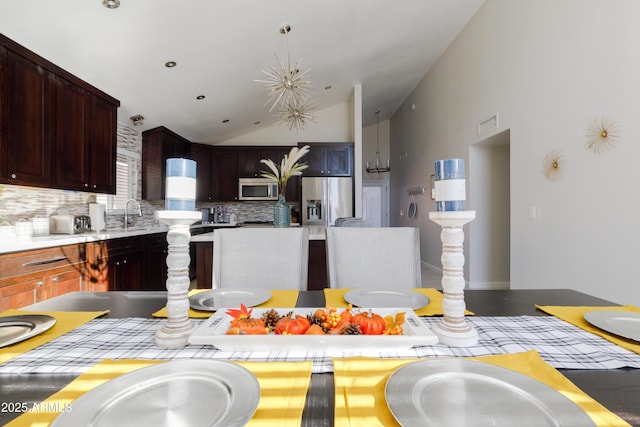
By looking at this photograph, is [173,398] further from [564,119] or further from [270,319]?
[564,119]

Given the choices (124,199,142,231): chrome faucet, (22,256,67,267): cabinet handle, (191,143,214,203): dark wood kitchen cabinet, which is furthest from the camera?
(191,143,214,203): dark wood kitchen cabinet

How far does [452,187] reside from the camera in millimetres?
782

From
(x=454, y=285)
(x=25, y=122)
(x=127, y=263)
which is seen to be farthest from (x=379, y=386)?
(x=127, y=263)

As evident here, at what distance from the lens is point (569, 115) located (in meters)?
2.57

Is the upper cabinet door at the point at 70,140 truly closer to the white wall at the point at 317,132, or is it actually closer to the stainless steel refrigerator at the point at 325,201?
the stainless steel refrigerator at the point at 325,201

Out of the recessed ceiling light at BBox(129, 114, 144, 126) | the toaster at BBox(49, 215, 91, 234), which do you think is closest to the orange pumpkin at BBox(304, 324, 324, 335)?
the toaster at BBox(49, 215, 91, 234)

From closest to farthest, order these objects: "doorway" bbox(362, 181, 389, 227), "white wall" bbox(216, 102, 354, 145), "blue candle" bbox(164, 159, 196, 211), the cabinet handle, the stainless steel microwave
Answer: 1. "blue candle" bbox(164, 159, 196, 211)
2. the cabinet handle
3. the stainless steel microwave
4. "white wall" bbox(216, 102, 354, 145)
5. "doorway" bbox(362, 181, 389, 227)

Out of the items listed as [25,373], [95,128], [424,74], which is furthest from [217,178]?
[25,373]

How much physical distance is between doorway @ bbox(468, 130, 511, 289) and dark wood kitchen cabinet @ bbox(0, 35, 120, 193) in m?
4.50

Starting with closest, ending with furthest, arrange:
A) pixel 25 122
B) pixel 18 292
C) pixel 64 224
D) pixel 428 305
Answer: pixel 428 305
pixel 18 292
pixel 25 122
pixel 64 224

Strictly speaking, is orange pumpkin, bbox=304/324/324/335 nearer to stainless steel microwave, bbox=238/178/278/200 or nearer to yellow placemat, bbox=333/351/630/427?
yellow placemat, bbox=333/351/630/427

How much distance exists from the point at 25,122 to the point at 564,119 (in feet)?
14.4

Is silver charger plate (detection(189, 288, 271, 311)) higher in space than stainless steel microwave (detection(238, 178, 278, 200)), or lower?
lower

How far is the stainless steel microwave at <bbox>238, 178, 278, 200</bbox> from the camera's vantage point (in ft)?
19.5
